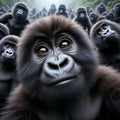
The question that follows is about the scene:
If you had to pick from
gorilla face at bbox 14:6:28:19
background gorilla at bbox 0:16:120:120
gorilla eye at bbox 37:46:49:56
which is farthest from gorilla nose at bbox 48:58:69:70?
gorilla face at bbox 14:6:28:19

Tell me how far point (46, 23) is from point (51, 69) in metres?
0.43

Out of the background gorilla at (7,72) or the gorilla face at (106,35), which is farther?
the gorilla face at (106,35)

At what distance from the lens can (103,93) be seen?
2578 millimetres

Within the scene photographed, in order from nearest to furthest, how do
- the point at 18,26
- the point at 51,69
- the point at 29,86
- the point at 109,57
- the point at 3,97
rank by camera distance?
the point at 51,69
the point at 29,86
the point at 3,97
the point at 109,57
the point at 18,26

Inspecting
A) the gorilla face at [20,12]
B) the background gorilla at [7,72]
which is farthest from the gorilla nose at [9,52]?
the gorilla face at [20,12]

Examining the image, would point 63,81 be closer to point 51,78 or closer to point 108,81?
point 51,78

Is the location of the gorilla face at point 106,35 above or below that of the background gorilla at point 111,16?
below

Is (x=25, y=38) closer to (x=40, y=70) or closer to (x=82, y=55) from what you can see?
(x=40, y=70)

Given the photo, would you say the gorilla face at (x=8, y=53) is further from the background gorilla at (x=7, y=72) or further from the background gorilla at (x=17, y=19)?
the background gorilla at (x=17, y=19)

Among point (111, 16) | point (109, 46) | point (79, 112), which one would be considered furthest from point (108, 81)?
point (111, 16)

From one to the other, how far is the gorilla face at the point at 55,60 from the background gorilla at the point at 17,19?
626 cm

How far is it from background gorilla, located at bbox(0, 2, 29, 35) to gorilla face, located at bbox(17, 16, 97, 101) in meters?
6.26

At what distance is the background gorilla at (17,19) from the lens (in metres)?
8.92

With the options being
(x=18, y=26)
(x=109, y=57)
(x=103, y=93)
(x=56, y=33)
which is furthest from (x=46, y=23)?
(x=18, y=26)
